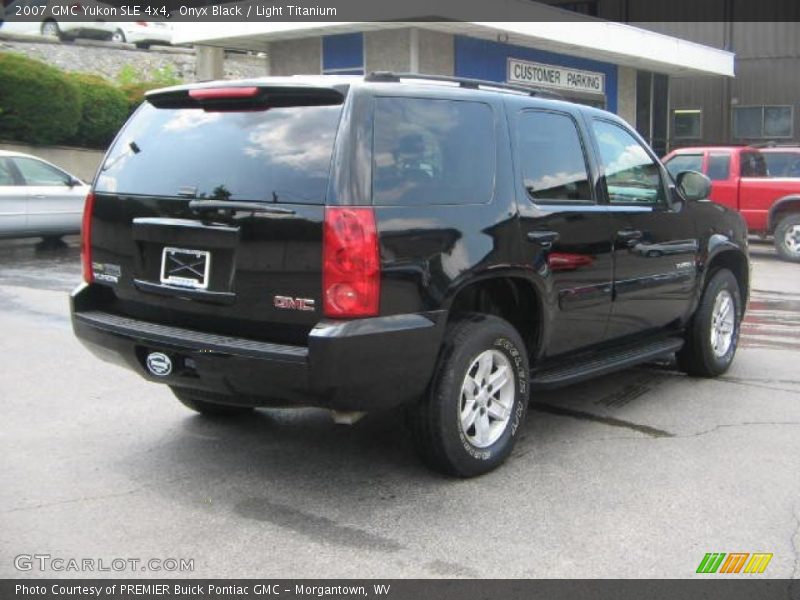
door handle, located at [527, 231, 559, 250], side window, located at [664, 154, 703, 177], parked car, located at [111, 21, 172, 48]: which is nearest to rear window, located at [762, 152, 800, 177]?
side window, located at [664, 154, 703, 177]

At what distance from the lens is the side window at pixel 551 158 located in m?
4.94

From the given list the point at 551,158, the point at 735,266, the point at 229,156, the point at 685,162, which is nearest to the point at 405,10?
the point at 685,162

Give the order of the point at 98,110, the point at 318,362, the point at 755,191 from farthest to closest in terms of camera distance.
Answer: the point at 98,110
the point at 755,191
the point at 318,362

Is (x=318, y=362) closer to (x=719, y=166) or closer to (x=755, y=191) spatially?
(x=755, y=191)

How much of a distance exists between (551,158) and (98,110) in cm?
1793

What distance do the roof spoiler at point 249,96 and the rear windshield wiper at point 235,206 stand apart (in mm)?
532

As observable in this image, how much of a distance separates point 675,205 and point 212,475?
363 cm

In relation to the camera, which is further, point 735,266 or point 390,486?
point 735,266

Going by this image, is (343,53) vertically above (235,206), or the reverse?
(343,53)

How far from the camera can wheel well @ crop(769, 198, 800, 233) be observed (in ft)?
48.9

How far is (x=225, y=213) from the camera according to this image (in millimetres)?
4160

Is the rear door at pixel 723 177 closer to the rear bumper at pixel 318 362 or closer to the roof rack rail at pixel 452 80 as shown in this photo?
the roof rack rail at pixel 452 80

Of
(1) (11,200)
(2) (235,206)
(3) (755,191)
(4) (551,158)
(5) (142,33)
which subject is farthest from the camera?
(5) (142,33)
